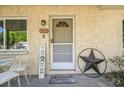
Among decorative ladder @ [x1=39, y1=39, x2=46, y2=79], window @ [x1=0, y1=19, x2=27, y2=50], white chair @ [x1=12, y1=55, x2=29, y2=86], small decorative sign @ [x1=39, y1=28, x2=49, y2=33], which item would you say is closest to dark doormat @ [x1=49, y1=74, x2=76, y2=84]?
decorative ladder @ [x1=39, y1=39, x2=46, y2=79]

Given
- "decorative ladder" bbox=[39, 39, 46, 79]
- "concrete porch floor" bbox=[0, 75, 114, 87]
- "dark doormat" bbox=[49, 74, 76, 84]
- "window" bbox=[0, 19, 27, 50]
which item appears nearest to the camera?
"concrete porch floor" bbox=[0, 75, 114, 87]

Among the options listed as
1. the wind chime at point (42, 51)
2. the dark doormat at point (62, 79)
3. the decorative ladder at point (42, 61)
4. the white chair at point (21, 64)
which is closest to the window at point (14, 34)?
the white chair at point (21, 64)

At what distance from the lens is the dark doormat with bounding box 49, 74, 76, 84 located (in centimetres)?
942

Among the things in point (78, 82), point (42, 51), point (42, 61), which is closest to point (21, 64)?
point (42, 61)

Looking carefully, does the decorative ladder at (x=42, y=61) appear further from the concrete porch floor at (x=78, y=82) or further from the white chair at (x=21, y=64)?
the white chair at (x=21, y=64)

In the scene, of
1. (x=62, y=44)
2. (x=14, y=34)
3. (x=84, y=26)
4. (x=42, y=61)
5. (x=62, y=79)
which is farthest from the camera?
(x=62, y=44)

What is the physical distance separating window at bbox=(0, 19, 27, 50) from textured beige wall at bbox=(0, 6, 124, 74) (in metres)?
0.26

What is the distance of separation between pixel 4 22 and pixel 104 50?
3.94 metres

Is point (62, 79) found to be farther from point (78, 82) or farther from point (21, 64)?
point (21, 64)

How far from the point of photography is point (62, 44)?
1159 centimetres

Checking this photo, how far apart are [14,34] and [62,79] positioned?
2.80 meters

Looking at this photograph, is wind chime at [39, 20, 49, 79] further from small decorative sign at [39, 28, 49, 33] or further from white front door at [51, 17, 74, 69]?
white front door at [51, 17, 74, 69]
